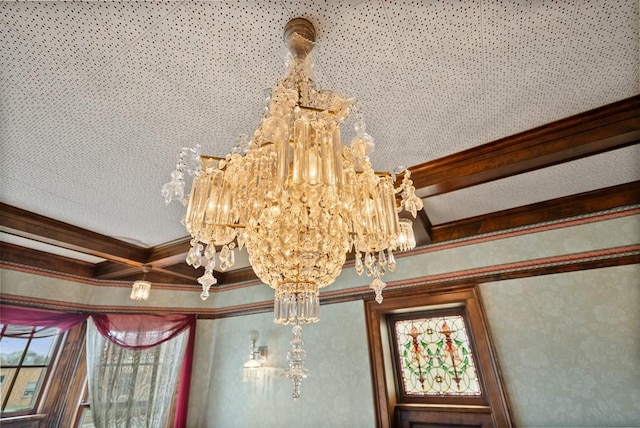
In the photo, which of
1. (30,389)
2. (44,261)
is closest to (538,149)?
(44,261)

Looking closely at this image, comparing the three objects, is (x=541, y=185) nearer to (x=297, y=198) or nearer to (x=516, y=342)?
(x=516, y=342)

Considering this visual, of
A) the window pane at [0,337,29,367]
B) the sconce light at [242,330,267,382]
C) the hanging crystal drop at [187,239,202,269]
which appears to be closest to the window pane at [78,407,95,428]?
the window pane at [0,337,29,367]

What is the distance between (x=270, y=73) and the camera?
4.22 ft

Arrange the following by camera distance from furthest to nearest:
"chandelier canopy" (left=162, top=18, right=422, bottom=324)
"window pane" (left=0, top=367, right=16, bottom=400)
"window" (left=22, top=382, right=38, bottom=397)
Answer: "window" (left=22, top=382, right=38, bottom=397), "window pane" (left=0, top=367, right=16, bottom=400), "chandelier canopy" (left=162, top=18, right=422, bottom=324)

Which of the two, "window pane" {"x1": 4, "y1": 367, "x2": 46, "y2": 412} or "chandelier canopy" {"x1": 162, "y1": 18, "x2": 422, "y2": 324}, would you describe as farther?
"window pane" {"x1": 4, "y1": 367, "x2": 46, "y2": 412}

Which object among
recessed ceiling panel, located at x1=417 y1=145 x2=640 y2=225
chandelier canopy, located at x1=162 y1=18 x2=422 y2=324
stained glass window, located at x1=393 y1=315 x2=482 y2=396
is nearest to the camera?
chandelier canopy, located at x1=162 y1=18 x2=422 y2=324

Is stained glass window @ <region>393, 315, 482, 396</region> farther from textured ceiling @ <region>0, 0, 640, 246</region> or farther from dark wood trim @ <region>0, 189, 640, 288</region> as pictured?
textured ceiling @ <region>0, 0, 640, 246</region>

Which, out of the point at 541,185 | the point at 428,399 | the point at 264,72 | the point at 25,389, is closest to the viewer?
the point at 264,72

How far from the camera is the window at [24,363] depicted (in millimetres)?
3176

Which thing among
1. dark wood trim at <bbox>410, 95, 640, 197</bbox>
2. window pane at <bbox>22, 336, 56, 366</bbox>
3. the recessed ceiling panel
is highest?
the recessed ceiling panel

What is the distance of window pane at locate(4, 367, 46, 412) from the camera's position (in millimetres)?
3184

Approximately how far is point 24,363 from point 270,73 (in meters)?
4.35

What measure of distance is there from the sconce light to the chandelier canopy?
248 cm

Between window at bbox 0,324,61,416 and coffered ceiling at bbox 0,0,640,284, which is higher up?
coffered ceiling at bbox 0,0,640,284
